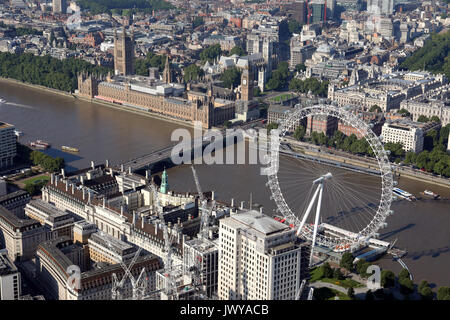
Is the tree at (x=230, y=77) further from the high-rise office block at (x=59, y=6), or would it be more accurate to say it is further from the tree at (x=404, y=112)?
the high-rise office block at (x=59, y=6)

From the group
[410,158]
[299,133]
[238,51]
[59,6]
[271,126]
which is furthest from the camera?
[59,6]

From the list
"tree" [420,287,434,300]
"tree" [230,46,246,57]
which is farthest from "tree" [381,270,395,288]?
"tree" [230,46,246,57]

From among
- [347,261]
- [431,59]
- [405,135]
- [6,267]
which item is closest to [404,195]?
[405,135]

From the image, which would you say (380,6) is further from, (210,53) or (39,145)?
(39,145)

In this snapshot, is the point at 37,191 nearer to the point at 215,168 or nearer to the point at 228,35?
the point at 215,168

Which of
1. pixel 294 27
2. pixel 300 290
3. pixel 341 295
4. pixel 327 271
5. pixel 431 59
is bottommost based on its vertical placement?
pixel 341 295
